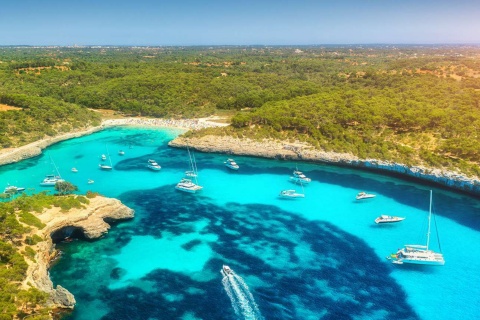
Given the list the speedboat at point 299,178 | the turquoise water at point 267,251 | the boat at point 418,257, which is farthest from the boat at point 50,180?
the boat at point 418,257

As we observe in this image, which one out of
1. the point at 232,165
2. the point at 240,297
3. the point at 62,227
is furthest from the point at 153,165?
the point at 240,297

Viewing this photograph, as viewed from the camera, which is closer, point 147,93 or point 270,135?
point 270,135

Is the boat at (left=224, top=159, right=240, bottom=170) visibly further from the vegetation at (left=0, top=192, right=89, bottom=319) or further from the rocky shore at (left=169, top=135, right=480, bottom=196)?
the vegetation at (left=0, top=192, right=89, bottom=319)

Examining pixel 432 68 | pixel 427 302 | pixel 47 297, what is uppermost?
pixel 432 68

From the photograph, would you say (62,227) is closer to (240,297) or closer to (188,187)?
(188,187)

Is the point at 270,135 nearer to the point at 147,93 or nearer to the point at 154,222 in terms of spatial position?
the point at 154,222

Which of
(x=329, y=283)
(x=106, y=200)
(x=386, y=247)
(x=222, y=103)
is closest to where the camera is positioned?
(x=329, y=283)

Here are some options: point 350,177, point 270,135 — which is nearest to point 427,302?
point 350,177
